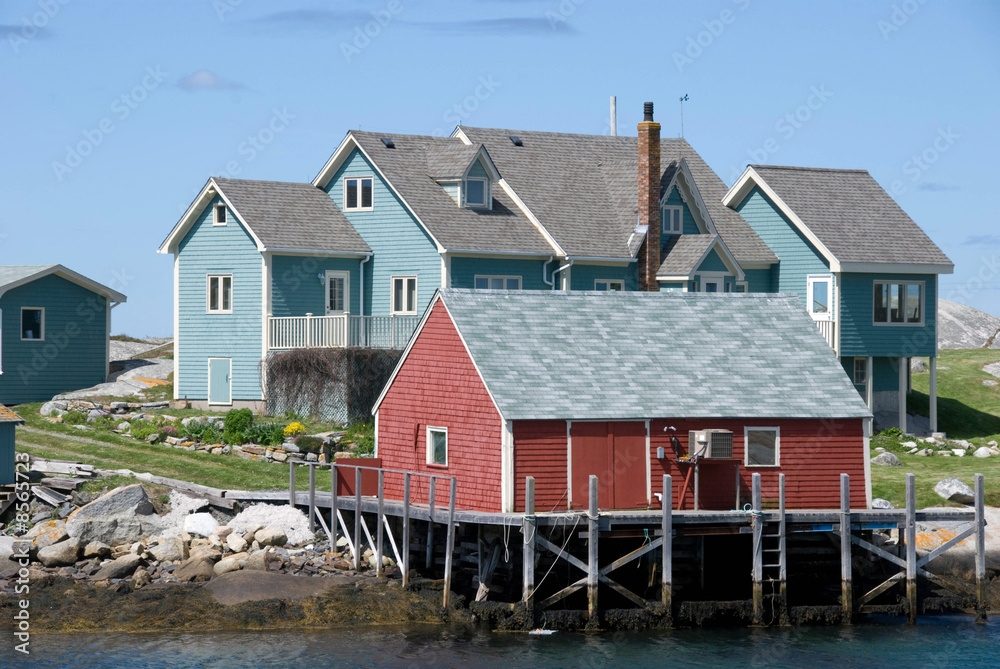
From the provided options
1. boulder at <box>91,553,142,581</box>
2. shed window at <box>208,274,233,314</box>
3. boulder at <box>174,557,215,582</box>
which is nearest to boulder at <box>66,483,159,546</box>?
boulder at <box>91,553,142,581</box>

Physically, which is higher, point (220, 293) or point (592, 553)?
point (220, 293)

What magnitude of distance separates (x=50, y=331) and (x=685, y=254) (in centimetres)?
2198

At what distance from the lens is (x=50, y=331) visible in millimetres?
52719

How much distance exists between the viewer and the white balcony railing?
48000mm

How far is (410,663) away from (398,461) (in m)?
7.41

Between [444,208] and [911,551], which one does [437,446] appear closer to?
[911,551]

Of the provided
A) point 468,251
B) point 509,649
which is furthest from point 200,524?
point 468,251

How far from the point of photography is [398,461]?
35719mm

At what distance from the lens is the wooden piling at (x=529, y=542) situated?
3067cm

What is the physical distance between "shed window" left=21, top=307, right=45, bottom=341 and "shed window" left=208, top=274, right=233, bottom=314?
636cm

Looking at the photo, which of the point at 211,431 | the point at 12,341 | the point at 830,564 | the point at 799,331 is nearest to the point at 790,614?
the point at 830,564

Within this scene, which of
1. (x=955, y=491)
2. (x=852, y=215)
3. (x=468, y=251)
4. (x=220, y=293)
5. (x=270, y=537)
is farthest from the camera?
(x=852, y=215)

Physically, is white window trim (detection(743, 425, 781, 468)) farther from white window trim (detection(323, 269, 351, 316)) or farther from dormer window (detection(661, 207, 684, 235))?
dormer window (detection(661, 207, 684, 235))

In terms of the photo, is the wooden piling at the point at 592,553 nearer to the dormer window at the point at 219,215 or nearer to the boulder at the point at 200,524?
the boulder at the point at 200,524
